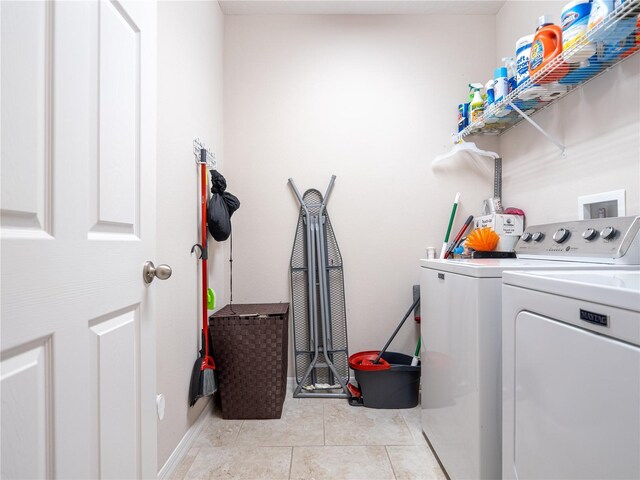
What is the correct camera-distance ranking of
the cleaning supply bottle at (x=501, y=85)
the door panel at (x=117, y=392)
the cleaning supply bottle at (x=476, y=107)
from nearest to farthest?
the door panel at (x=117, y=392), the cleaning supply bottle at (x=501, y=85), the cleaning supply bottle at (x=476, y=107)

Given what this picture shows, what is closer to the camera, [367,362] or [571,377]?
[571,377]

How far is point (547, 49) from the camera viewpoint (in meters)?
1.34

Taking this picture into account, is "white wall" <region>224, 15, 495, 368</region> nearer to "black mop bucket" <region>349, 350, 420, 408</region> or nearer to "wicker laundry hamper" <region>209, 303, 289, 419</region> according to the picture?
"black mop bucket" <region>349, 350, 420, 408</region>

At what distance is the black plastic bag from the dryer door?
143cm

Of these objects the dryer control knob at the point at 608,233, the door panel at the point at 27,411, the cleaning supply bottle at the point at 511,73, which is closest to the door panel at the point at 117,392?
the door panel at the point at 27,411

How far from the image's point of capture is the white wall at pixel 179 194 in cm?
131

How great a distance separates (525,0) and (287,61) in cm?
147

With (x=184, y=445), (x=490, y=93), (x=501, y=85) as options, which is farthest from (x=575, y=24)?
(x=184, y=445)

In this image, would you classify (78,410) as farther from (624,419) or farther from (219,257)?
(219,257)

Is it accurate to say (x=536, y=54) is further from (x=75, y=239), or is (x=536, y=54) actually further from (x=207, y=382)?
(x=207, y=382)

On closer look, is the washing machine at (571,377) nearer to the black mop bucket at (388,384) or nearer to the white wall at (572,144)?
the white wall at (572,144)

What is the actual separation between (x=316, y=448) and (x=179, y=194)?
1.36 m

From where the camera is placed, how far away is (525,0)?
6.07 ft

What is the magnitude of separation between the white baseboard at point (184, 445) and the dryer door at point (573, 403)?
1.29 meters
